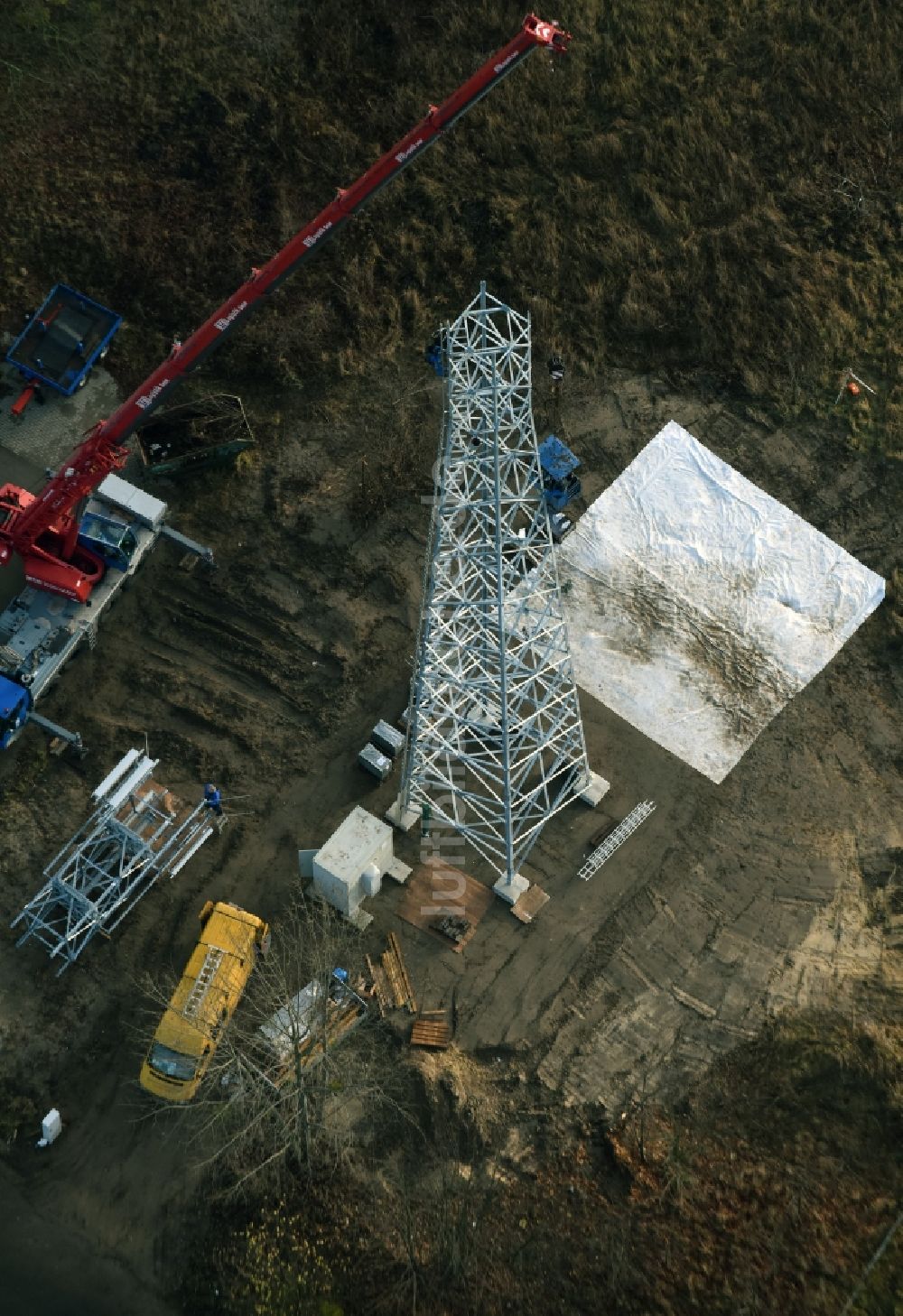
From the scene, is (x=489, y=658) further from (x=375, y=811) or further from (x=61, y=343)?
(x=61, y=343)

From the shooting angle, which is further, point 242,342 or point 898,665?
point 242,342

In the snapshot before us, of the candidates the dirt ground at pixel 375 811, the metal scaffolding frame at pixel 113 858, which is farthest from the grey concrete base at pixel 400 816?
the metal scaffolding frame at pixel 113 858

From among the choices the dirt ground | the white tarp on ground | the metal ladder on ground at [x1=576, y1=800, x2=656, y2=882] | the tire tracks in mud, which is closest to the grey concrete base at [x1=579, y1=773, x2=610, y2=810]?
the dirt ground

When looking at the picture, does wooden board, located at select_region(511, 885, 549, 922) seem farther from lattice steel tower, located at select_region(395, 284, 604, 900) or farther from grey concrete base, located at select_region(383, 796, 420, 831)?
grey concrete base, located at select_region(383, 796, 420, 831)

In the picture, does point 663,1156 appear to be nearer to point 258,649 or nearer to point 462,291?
point 258,649

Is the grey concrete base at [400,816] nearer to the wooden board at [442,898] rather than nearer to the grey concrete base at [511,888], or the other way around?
the wooden board at [442,898]

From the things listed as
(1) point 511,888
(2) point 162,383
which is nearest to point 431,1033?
(1) point 511,888

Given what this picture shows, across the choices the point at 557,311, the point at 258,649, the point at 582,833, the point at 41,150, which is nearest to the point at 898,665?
the point at 582,833
